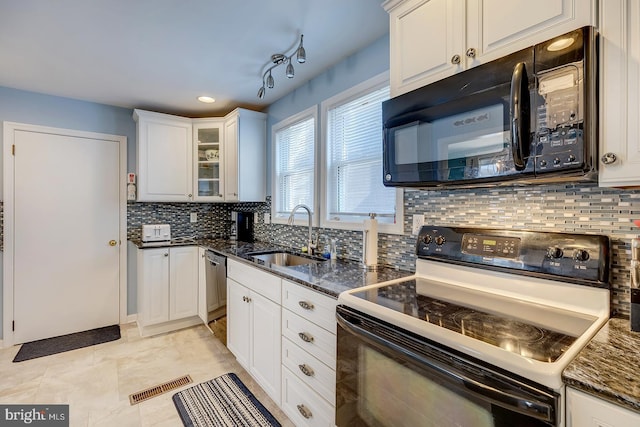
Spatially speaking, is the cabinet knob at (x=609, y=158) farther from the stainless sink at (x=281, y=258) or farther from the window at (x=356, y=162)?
the stainless sink at (x=281, y=258)

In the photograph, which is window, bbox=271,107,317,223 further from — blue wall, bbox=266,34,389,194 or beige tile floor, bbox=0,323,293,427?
beige tile floor, bbox=0,323,293,427

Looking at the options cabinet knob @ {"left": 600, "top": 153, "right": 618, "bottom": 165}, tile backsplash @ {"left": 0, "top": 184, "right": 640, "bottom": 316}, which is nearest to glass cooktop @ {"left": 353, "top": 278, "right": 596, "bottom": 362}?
tile backsplash @ {"left": 0, "top": 184, "right": 640, "bottom": 316}

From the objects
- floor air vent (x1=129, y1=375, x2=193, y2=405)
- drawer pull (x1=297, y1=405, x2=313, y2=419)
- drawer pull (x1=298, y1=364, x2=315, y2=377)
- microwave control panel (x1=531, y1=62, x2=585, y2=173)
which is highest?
microwave control panel (x1=531, y1=62, x2=585, y2=173)

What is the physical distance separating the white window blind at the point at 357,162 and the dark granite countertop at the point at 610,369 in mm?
1190

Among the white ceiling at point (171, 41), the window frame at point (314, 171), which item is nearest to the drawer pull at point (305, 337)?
the window frame at point (314, 171)

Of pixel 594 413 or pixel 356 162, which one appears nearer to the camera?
pixel 594 413

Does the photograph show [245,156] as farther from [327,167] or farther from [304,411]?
[304,411]

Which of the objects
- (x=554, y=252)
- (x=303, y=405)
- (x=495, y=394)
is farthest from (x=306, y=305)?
(x=554, y=252)

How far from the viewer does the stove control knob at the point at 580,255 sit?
104 centimetres

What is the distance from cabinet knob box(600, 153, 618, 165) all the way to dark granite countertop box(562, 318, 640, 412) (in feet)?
1.62

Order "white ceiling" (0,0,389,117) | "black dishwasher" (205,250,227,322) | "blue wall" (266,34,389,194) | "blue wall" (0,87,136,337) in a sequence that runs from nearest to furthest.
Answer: "white ceiling" (0,0,389,117)
"blue wall" (266,34,389,194)
"black dishwasher" (205,250,227,322)
"blue wall" (0,87,136,337)

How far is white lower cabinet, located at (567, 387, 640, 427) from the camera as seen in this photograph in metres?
0.61

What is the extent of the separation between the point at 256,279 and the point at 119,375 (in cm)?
137
